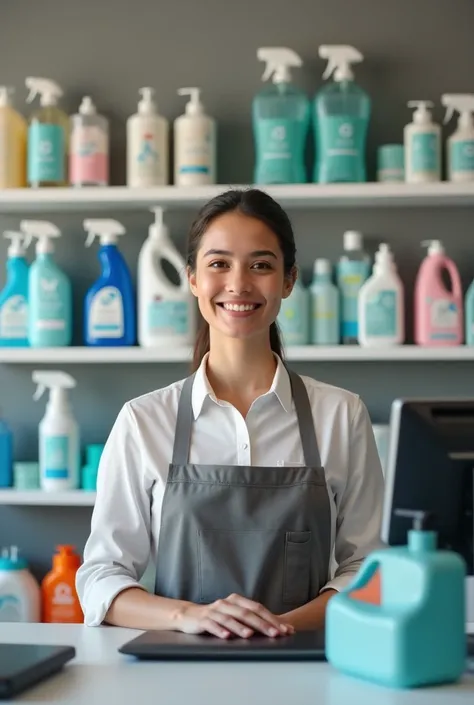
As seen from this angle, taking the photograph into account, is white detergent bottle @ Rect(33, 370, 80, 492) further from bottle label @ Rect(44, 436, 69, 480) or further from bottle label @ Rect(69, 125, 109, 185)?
bottle label @ Rect(69, 125, 109, 185)

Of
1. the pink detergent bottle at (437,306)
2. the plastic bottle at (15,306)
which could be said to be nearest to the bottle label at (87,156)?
the plastic bottle at (15,306)

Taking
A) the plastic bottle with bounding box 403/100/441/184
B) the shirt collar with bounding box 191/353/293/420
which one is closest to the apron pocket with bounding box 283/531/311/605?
the shirt collar with bounding box 191/353/293/420

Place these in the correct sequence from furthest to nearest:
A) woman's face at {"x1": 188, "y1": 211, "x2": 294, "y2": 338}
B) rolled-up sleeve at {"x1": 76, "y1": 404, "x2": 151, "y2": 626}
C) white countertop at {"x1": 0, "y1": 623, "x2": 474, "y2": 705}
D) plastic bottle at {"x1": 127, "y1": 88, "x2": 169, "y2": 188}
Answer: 1. plastic bottle at {"x1": 127, "y1": 88, "x2": 169, "y2": 188}
2. woman's face at {"x1": 188, "y1": 211, "x2": 294, "y2": 338}
3. rolled-up sleeve at {"x1": 76, "y1": 404, "x2": 151, "y2": 626}
4. white countertop at {"x1": 0, "y1": 623, "x2": 474, "y2": 705}

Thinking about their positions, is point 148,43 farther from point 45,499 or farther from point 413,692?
point 413,692

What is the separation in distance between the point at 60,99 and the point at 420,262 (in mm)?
1040

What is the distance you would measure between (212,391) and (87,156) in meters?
1.11

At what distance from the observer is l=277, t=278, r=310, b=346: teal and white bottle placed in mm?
2404

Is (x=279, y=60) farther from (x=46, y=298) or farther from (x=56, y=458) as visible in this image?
(x=56, y=458)

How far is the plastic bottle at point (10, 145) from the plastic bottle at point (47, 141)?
39 mm

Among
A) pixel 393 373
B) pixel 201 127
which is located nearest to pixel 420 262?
pixel 393 373

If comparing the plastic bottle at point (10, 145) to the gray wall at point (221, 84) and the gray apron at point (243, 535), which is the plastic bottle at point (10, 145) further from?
the gray apron at point (243, 535)

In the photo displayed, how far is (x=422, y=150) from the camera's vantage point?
238 cm

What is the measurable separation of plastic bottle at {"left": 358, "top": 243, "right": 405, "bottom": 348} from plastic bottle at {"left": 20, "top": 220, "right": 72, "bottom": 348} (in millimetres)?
740

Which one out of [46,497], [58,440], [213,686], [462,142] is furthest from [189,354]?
[213,686]
